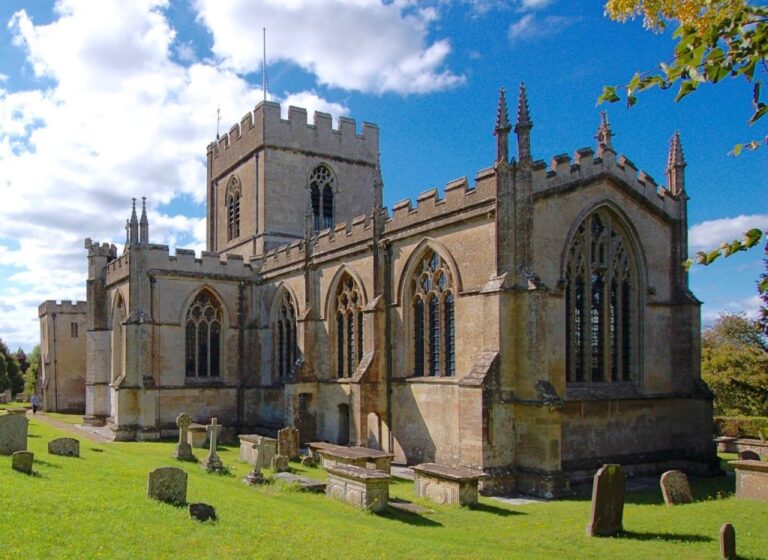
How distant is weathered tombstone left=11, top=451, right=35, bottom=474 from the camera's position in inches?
530

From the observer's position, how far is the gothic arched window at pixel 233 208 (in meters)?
34.5

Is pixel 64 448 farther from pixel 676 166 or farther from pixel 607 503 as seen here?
pixel 676 166

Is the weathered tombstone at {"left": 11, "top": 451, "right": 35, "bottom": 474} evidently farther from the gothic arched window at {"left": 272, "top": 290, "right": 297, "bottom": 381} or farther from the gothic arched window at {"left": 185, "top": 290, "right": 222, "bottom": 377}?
the gothic arched window at {"left": 185, "top": 290, "right": 222, "bottom": 377}

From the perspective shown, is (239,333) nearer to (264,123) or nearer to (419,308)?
(264,123)

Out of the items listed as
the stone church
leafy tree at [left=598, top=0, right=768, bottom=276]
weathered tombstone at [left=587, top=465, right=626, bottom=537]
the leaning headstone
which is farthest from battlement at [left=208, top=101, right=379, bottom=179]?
leafy tree at [left=598, top=0, right=768, bottom=276]

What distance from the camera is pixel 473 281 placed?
1869 cm

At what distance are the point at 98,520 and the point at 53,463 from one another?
6097mm

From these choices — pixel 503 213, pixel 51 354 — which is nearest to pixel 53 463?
pixel 503 213

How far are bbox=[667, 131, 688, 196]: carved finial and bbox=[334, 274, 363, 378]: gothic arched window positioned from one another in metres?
10.8

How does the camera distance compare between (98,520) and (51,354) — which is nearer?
(98,520)

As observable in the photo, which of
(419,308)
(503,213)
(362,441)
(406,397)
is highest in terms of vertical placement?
(503,213)

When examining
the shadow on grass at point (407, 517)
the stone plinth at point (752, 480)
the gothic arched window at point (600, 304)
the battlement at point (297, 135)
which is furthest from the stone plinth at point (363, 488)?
the battlement at point (297, 135)

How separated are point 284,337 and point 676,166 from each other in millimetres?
16153

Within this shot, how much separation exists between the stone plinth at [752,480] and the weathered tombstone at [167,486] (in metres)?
12.3
